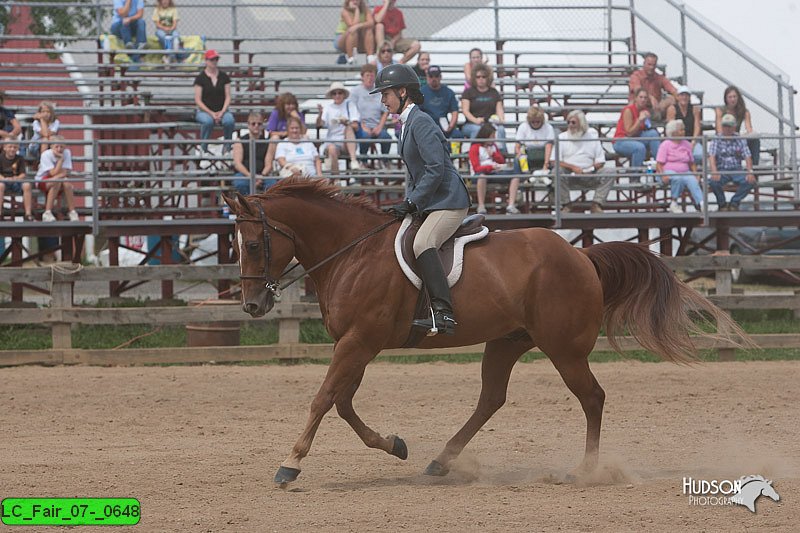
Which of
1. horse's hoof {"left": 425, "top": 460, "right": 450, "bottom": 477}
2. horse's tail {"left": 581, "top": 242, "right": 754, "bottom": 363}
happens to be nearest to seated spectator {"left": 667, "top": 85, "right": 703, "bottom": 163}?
A: horse's tail {"left": 581, "top": 242, "right": 754, "bottom": 363}

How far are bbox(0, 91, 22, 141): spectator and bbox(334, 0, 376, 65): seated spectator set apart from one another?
6.09 m

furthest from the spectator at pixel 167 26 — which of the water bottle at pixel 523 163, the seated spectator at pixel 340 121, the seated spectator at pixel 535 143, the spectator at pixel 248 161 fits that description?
the water bottle at pixel 523 163

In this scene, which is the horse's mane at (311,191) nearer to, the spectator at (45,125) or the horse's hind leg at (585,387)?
the horse's hind leg at (585,387)

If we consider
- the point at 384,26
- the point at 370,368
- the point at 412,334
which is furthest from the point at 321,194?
the point at 384,26

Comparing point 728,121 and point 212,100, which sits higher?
point 212,100

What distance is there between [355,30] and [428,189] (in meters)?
12.2

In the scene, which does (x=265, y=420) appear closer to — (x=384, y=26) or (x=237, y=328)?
(x=237, y=328)

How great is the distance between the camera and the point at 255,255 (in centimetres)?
737

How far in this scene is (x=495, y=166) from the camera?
594 inches

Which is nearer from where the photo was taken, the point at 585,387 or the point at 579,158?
the point at 585,387

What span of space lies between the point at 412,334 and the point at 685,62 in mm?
13692

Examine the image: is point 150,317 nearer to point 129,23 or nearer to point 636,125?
point 129,23

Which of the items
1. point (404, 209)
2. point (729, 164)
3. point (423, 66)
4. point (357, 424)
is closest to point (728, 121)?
point (729, 164)

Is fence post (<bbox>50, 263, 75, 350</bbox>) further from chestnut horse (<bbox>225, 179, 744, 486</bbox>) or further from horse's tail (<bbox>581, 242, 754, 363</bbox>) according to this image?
horse's tail (<bbox>581, 242, 754, 363</bbox>)
